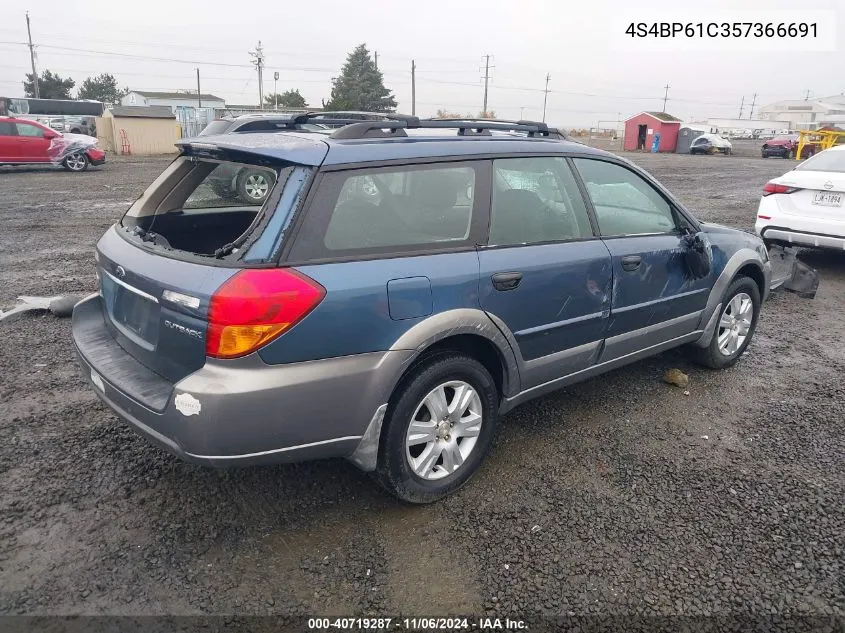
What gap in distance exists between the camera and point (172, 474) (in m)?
3.23

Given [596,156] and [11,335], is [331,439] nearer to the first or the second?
[596,156]

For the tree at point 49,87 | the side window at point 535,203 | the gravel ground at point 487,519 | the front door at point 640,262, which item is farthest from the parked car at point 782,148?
the tree at point 49,87

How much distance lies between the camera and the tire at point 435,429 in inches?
110

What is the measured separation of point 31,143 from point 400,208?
809 inches

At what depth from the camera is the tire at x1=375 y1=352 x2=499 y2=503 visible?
281cm

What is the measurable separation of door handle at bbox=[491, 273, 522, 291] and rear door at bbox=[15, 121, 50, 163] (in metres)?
20.7

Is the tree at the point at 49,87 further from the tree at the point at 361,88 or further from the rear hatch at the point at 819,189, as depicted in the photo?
the rear hatch at the point at 819,189

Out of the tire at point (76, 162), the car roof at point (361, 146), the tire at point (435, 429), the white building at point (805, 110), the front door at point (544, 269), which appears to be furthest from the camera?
the white building at point (805, 110)

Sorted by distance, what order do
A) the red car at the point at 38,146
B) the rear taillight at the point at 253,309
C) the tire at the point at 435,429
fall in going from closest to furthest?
1. the rear taillight at the point at 253,309
2. the tire at the point at 435,429
3. the red car at the point at 38,146

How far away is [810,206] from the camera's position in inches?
285

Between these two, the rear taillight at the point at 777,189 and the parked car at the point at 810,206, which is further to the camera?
the rear taillight at the point at 777,189

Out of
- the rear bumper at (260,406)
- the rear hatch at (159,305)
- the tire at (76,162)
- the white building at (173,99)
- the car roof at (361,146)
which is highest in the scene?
the white building at (173,99)

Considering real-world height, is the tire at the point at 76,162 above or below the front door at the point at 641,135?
below

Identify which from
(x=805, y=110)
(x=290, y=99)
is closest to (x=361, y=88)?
(x=290, y=99)
